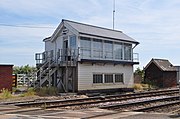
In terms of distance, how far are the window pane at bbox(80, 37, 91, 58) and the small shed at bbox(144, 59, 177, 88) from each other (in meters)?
16.9

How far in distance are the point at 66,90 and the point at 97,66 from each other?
4155 mm

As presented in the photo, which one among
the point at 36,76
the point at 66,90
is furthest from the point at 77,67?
the point at 36,76

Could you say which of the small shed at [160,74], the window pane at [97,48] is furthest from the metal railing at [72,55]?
the small shed at [160,74]

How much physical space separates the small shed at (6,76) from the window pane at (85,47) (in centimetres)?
679

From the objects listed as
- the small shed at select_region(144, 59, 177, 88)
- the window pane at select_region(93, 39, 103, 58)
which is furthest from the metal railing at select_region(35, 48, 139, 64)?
the small shed at select_region(144, 59, 177, 88)

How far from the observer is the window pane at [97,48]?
29.1 m

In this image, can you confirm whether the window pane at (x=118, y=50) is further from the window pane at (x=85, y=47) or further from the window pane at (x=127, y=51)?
the window pane at (x=85, y=47)

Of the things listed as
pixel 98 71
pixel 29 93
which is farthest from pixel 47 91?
pixel 98 71

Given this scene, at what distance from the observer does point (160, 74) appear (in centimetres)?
4216

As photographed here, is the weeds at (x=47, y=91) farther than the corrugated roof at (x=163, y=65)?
No

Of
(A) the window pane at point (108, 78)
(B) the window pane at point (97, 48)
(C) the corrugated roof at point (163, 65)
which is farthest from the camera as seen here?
(C) the corrugated roof at point (163, 65)

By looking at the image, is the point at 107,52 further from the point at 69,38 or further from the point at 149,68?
the point at 149,68

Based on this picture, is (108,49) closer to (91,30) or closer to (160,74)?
(91,30)

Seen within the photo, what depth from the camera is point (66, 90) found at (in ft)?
89.2
